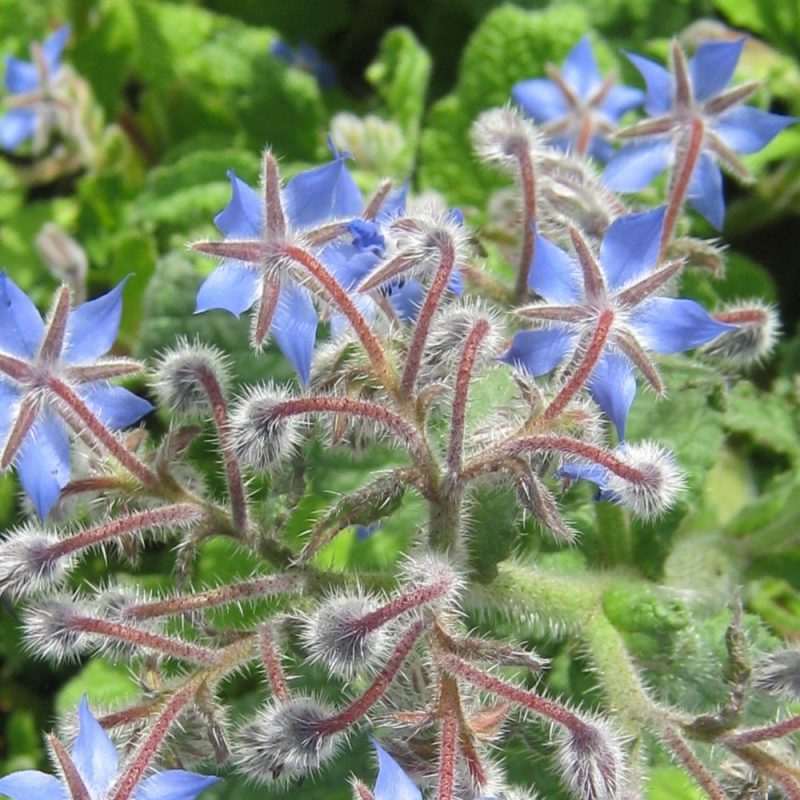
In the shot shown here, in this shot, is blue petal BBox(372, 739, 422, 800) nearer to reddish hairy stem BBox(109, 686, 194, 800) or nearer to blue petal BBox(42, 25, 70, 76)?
reddish hairy stem BBox(109, 686, 194, 800)

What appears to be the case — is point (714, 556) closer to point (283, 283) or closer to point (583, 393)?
point (583, 393)

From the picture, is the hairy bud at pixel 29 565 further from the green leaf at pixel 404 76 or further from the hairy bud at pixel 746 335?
the green leaf at pixel 404 76

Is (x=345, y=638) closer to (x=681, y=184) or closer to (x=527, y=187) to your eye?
(x=527, y=187)

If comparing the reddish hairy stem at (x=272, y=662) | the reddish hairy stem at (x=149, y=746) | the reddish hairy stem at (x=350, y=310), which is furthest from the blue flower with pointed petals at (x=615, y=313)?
the reddish hairy stem at (x=149, y=746)

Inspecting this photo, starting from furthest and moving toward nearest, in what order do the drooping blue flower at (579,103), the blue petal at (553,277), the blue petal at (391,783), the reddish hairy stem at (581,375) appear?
the drooping blue flower at (579,103) → the blue petal at (553,277) → the reddish hairy stem at (581,375) → the blue petal at (391,783)

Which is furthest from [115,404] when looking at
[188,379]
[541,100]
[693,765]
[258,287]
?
[541,100]
